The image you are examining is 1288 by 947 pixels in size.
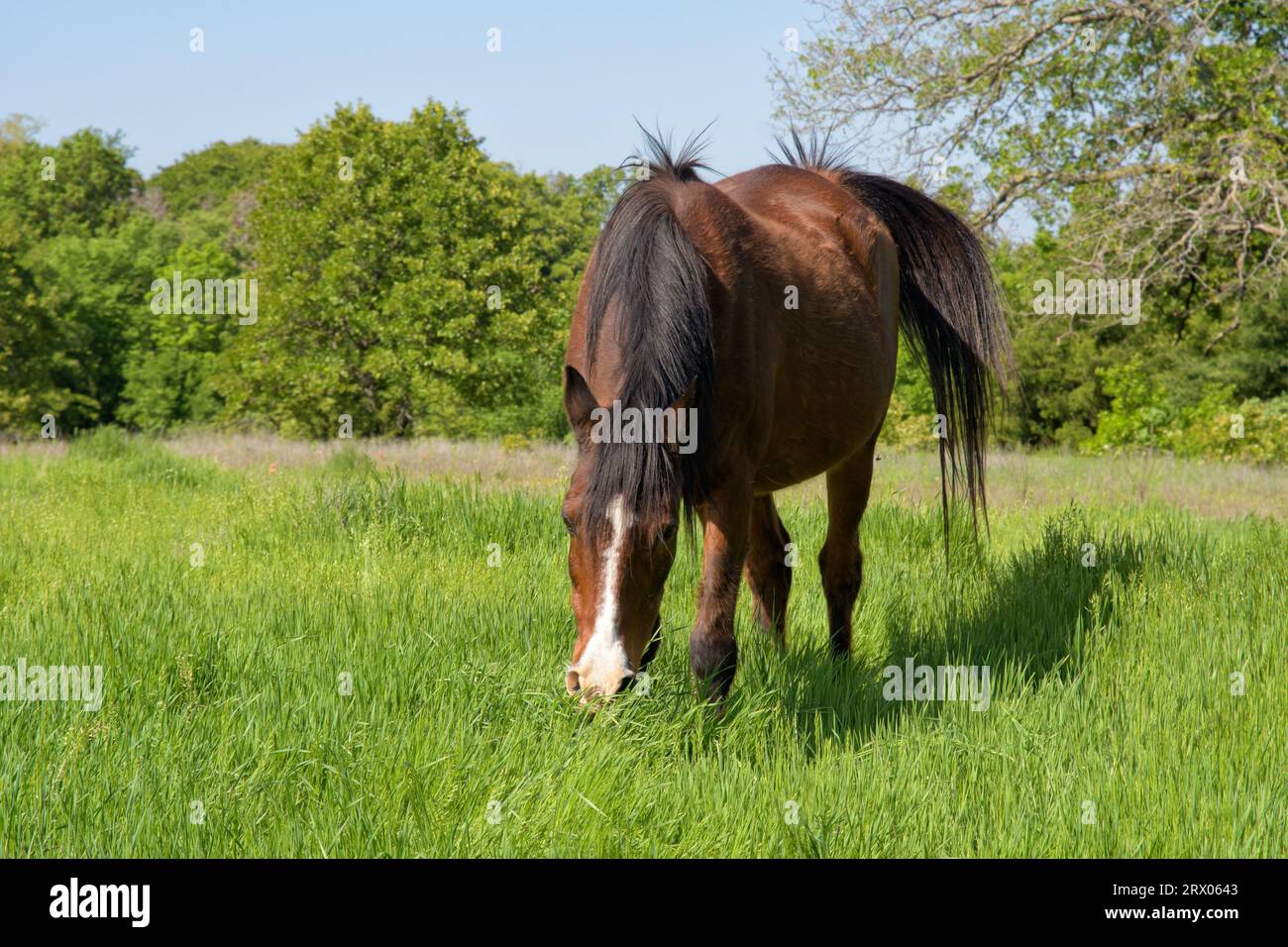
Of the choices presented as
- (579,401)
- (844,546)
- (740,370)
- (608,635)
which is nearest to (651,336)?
(579,401)

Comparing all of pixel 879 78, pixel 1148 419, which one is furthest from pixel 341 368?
pixel 1148 419

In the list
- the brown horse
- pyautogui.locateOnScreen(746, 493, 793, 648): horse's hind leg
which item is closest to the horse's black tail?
the brown horse

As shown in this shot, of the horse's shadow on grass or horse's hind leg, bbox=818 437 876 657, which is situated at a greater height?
horse's hind leg, bbox=818 437 876 657

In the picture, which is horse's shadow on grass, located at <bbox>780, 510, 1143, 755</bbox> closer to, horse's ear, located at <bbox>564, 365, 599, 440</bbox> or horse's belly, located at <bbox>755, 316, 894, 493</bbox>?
horse's belly, located at <bbox>755, 316, 894, 493</bbox>

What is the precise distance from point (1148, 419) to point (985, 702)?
22.1m

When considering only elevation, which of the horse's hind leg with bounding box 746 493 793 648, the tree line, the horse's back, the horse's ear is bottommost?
the horse's hind leg with bounding box 746 493 793 648

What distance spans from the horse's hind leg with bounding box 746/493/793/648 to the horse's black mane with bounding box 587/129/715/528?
1.55m

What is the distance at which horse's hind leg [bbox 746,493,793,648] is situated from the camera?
16.6 feet

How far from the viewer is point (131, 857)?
98.3 inches

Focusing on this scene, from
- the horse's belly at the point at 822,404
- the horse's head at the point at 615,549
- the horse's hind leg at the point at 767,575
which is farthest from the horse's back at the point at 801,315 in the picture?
the horse's head at the point at 615,549

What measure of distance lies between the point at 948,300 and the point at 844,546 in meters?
1.85

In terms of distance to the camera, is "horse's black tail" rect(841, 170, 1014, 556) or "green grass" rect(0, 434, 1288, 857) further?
"horse's black tail" rect(841, 170, 1014, 556)

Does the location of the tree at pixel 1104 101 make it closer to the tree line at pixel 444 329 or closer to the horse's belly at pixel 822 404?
the tree line at pixel 444 329
